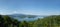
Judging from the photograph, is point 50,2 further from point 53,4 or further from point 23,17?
point 23,17

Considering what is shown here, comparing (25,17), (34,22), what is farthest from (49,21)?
(25,17)

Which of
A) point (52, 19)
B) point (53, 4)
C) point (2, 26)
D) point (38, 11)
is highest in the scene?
point (53, 4)

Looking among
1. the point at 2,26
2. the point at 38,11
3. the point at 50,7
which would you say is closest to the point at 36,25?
the point at 38,11

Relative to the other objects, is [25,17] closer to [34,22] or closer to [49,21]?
[34,22]

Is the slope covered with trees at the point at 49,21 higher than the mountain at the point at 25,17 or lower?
lower

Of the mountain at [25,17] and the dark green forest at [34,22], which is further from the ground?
the mountain at [25,17]

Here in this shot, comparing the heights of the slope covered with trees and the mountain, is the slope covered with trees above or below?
below

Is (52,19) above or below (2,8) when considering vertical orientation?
below
